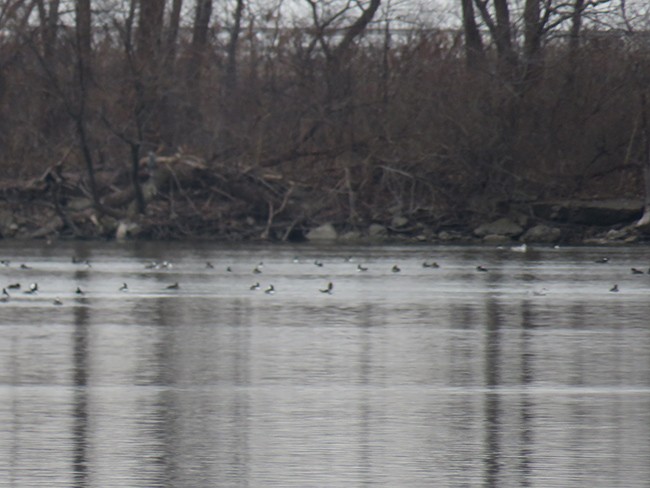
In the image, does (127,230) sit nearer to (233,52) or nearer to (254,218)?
(254,218)

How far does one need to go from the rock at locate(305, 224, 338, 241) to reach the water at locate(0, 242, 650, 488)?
18.1 meters

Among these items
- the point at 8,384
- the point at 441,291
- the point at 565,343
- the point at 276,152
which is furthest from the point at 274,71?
the point at 8,384

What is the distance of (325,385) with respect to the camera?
11.9 metres

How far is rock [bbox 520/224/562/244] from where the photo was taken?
42.4 metres

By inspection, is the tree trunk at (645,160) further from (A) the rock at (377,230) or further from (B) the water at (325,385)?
(B) the water at (325,385)

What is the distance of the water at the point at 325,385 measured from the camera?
330 inches

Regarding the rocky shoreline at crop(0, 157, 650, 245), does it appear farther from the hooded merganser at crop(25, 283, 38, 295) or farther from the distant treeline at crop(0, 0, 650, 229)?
the hooded merganser at crop(25, 283, 38, 295)

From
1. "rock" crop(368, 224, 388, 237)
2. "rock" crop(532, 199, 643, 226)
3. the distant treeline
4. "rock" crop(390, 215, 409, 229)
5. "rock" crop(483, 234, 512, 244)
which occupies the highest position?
the distant treeline

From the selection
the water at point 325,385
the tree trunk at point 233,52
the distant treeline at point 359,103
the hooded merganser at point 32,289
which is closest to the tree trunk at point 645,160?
the distant treeline at point 359,103

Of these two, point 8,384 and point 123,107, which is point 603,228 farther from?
point 8,384

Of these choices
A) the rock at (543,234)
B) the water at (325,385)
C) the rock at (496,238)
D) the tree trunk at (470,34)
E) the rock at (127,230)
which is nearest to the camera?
the water at (325,385)

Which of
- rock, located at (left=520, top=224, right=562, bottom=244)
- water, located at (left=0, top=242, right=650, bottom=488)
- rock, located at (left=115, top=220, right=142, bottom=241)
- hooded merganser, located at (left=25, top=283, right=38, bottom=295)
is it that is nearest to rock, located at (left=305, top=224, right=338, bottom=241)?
rock, located at (left=115, top=220, right=142, bottom=241)

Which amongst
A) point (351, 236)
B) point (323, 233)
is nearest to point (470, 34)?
point (351, 236)

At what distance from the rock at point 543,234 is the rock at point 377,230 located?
11.8 ft
